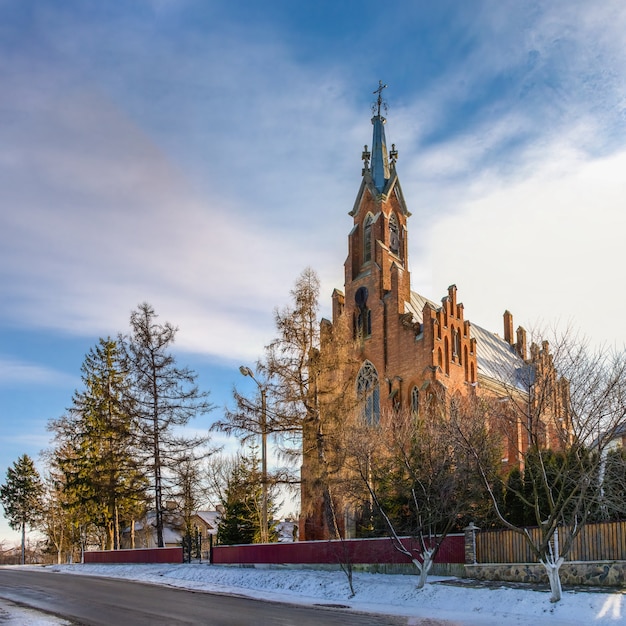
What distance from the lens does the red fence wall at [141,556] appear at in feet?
102

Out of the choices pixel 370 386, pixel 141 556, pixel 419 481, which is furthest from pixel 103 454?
pixel 419 481

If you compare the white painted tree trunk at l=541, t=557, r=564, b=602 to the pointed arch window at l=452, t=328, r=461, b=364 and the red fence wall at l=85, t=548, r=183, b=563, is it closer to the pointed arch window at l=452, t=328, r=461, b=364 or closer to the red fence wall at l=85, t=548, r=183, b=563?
the red fence wall at l=85, t=548, r=183, b=563

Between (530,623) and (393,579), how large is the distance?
24.1 feet

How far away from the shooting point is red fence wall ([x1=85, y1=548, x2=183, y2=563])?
31.1 meters

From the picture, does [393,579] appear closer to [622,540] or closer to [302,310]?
[622,540]

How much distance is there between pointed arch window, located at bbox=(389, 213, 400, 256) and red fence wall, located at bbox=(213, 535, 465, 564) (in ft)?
70.7

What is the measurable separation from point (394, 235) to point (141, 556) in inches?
927

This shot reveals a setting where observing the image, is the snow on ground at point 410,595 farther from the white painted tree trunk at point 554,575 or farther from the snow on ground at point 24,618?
the snow on ground at point 24,618

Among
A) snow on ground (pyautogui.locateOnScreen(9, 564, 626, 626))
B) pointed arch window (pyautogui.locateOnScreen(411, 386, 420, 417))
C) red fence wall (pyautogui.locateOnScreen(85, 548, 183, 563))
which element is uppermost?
pointed arch window (pyautogui.locateOnScreen(411, 386, 420, 417))

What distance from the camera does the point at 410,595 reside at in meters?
17.8

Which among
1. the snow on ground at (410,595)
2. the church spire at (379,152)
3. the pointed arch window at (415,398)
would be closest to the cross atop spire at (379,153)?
the church spire at (379,152)

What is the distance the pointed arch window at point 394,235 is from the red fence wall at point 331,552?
849 inches

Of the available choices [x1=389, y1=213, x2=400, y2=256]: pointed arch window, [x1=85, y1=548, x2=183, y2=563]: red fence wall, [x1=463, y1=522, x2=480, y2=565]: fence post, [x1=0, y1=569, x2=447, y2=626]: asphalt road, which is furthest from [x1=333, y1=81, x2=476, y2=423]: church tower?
[x1=0, y1=569, x2=447, y2=626]: asphalt road

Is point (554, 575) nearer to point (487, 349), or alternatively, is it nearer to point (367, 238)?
point (367, 238)
